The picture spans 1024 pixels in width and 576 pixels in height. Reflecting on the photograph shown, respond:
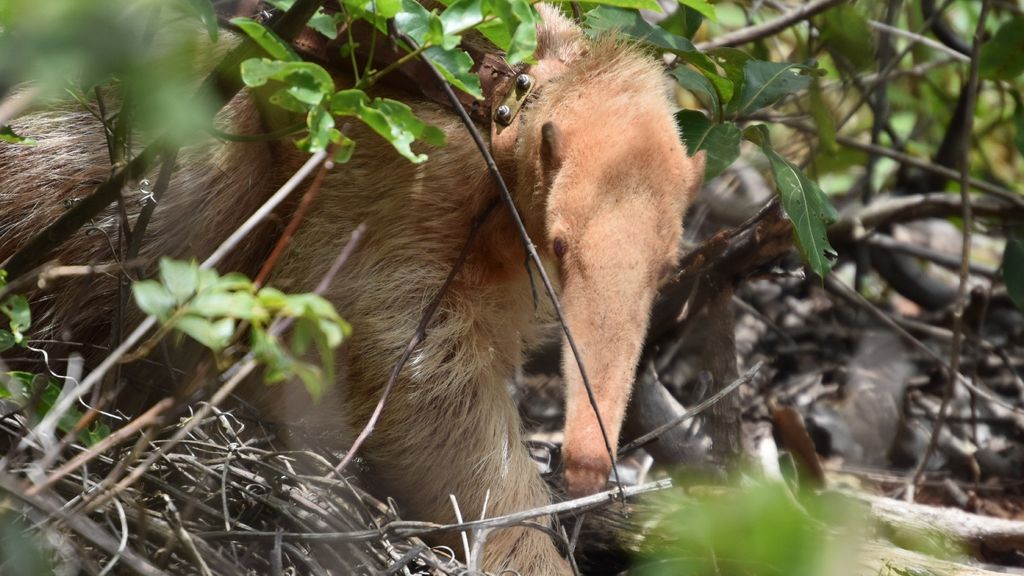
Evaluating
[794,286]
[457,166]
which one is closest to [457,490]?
[457,166]

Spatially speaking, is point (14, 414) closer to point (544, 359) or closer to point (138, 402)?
point (138, 402)

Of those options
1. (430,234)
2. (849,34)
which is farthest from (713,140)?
(849,34)

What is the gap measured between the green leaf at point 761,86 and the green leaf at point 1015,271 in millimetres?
1539

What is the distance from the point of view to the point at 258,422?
3.01 metres

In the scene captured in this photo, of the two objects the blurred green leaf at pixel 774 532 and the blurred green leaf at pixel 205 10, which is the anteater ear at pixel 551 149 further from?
the blurred green leaf at pixel 774 532

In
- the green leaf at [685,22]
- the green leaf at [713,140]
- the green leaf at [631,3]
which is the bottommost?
the green leaf at [713,140]

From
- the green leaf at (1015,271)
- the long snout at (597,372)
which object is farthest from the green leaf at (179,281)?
the green leaf at (1015,271)

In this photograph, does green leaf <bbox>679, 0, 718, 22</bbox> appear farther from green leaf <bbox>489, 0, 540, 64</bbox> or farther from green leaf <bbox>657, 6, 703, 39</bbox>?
green leaf <bbox>657, 6, 703, 39</bbox>

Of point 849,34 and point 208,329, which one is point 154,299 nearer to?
point 208,329

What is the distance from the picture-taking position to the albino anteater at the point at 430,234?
8.96ft

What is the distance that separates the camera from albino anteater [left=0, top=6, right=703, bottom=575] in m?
2.73

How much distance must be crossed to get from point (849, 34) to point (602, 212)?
2517mm

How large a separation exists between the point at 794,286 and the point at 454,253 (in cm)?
263

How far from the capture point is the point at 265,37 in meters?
2.01
